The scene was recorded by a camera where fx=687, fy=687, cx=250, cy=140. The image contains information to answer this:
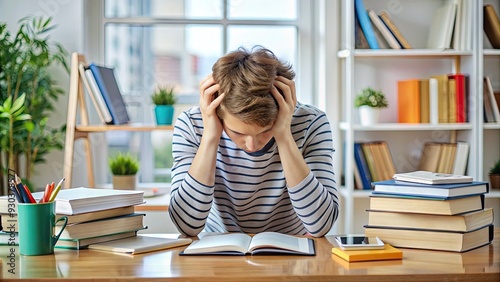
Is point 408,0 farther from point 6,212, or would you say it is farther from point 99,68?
point 6,212

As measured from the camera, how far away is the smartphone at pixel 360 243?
4.59 ft

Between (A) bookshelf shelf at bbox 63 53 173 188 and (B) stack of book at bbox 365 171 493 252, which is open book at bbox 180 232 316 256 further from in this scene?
(A) bookshelf shelf at bbox 63 53 173 188

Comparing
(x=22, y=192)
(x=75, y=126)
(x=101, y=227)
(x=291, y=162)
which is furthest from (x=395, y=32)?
(x=22, y=192)

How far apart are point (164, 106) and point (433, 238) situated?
5.83 feet

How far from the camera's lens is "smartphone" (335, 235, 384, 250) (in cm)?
140

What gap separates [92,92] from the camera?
2.88m

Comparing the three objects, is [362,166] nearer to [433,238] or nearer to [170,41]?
[170,41]

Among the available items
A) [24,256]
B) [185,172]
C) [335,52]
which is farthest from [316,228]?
[335,52]

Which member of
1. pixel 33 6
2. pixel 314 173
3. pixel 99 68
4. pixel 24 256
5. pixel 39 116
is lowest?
pixel 24 256

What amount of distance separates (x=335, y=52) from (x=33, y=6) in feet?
4.59

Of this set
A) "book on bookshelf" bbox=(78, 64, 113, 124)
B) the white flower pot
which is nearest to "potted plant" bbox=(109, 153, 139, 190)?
"book on bookshelf" bbox=(78, 64, 113, 124)

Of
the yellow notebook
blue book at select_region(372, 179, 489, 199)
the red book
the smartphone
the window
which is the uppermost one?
the window

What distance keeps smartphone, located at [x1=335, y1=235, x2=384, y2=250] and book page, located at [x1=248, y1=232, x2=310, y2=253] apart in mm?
77

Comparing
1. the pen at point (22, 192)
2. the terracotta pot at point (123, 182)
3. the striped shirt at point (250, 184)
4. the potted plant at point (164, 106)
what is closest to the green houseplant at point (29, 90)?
the terracotta pot at point (123, 182)
